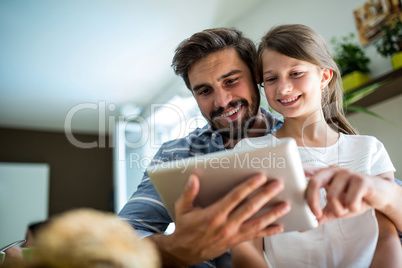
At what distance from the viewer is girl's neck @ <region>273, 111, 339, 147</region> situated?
115cm

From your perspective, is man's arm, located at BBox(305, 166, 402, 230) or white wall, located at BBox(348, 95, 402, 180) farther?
white wall, located at BBox(348, 95, 402, 180)

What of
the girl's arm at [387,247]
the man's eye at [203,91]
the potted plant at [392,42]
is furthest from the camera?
the potted plant at [392,42]

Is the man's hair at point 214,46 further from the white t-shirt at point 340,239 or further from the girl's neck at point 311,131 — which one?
the white t-shirt at point 340,239

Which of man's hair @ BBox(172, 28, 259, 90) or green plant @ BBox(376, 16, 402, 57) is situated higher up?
green plant @ BBox(376, 16, 402, 57)

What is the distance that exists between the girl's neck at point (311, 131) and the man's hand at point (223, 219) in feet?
1.77

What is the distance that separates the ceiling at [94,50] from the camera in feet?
9.69

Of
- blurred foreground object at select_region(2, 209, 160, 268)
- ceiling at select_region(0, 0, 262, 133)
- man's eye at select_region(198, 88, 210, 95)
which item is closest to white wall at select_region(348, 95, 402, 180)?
man's eye at select_region(198, 88, 210, 95)

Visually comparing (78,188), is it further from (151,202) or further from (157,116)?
(151,202)

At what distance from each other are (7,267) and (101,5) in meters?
2.93

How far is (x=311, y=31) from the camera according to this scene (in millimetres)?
1201

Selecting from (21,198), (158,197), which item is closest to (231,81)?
(158,197)

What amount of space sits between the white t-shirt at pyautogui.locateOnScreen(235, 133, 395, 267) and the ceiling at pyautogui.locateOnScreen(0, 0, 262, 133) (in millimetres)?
2372

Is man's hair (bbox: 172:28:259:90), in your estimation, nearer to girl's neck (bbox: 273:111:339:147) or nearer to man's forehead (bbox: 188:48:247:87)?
man's forehead (bbox: 188:48:247:87)

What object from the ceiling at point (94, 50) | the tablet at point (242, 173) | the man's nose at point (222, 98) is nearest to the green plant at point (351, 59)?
the man's nose at point (222, 98)
